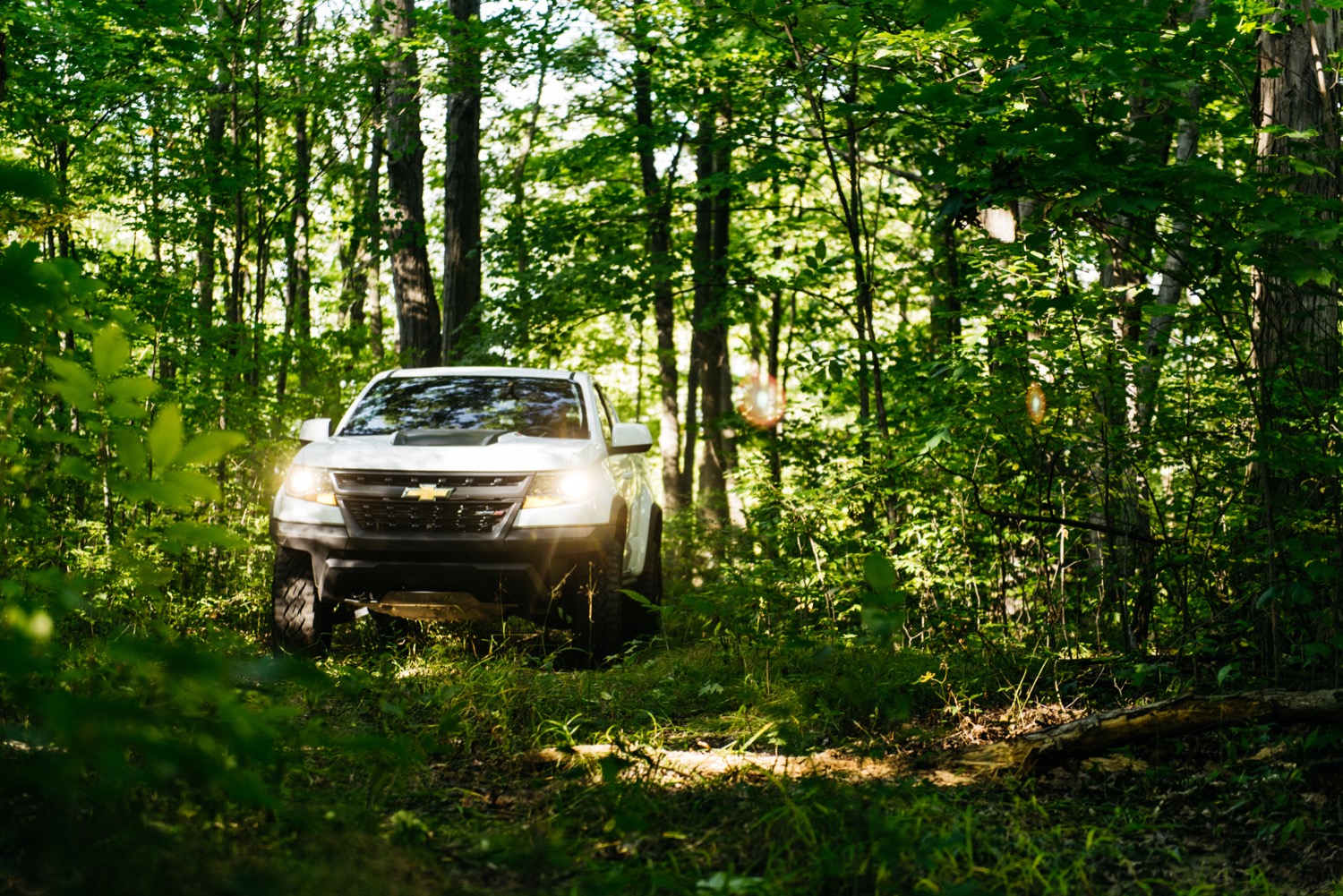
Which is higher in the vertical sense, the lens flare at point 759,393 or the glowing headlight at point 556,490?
the lens flare at point 759,393

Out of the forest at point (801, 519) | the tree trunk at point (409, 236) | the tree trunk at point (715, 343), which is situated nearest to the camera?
the forest at point (801, 519)

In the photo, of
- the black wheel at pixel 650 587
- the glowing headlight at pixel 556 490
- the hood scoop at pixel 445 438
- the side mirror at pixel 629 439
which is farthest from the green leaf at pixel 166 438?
the black wheel at pixel 650 587

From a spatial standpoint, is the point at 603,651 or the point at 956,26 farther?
the point at 956,26

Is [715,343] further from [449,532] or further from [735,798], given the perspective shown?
[735,798]

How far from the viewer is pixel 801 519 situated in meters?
6.65

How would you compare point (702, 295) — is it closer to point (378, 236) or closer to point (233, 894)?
point (378, 236)

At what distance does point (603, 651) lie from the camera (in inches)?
241

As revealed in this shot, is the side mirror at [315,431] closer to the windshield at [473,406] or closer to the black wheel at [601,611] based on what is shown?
the windshield at [473,406]

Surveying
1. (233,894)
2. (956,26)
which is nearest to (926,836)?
(233,894)

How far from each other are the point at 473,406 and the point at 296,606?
1740 millimetres

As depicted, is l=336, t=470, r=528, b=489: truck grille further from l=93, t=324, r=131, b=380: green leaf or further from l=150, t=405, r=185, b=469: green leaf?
l=150, t=405, r=185, b=469: green leaf

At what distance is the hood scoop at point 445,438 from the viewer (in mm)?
6152

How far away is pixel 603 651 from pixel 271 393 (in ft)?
15.9

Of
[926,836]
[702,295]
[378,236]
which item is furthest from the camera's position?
[702,295]
